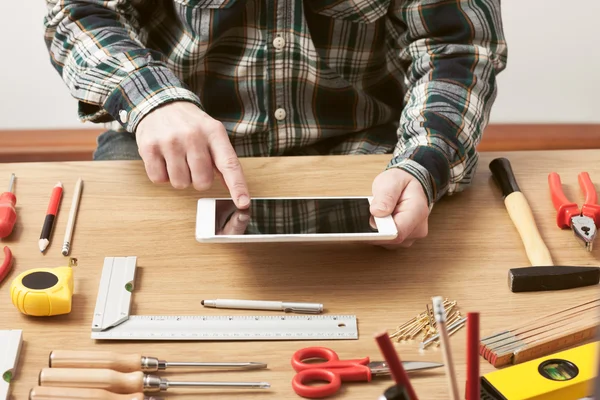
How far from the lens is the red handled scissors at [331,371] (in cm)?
70

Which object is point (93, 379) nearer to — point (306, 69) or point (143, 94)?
point (143, 94)

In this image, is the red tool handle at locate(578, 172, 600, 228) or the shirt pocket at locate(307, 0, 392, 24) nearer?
the red tool handle at locate(578, 172, 600, 228)

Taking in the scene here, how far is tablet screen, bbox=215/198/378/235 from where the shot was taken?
854 millimetres

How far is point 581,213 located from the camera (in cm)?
98

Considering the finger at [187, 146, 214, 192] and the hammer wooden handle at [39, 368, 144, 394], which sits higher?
the finger at [187, 146, 214, 192]

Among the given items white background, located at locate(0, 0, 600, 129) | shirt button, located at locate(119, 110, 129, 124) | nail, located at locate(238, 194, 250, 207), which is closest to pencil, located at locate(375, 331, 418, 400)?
nail, located at locate(238, 194, 250, 207)

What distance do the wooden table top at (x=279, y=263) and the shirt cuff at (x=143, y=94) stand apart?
0.32 ft

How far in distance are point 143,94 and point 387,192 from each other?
37cm

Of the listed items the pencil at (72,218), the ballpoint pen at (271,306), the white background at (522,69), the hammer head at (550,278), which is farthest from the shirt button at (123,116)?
the white background at (522,69)

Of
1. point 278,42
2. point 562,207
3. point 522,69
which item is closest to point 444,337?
point 562,207

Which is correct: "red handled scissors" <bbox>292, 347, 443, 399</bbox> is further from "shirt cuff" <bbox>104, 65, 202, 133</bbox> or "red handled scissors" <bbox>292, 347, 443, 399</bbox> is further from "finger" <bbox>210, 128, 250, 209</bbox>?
"shirt cuff" <bbox>104, 65, 202, 133</bbox>

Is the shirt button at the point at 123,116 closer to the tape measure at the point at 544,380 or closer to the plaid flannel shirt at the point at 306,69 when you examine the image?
the plaid flannel shirt at the point at 306,69

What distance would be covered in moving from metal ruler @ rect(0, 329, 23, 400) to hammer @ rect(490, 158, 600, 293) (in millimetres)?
554

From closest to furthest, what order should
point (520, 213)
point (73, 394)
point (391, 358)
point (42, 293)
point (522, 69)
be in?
point (391, 358) < point (73, 394) < point (42, 293) < point (520, 213) < point (522, 69)
